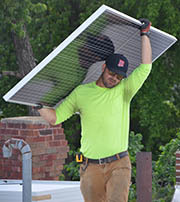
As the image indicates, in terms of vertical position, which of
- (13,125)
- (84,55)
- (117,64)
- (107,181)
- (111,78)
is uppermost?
Answer: (84,55)

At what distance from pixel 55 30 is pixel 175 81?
3.62 metres

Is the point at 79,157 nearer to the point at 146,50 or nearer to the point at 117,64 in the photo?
the point at 117,64

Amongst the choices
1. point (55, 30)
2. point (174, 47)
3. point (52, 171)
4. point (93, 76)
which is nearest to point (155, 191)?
point (52, 171)

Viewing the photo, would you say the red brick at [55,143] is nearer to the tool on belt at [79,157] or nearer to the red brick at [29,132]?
the red brick at [29,132]

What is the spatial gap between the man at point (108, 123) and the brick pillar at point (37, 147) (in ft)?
8.30

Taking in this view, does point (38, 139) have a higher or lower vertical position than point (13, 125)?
lower

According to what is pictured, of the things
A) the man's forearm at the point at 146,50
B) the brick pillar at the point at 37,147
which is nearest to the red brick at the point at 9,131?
the brick pillar at the point at 37,147

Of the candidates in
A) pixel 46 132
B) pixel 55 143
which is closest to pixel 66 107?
pixel 46 132

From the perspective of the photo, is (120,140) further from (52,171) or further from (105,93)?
(52,171)

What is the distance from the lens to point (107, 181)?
13.8 ft

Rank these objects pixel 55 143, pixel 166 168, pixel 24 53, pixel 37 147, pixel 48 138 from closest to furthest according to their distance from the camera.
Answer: pixel 37 147 < pixel 48 138 < pixel 55 143 < pixel 166 168 < pixel 24 53

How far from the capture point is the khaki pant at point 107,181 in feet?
13.4

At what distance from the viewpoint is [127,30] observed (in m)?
4.37

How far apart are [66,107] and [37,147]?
8.44 feet
